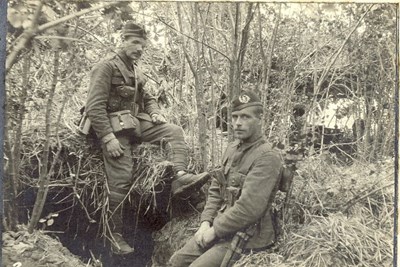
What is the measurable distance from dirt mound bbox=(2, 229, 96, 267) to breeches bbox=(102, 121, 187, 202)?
48cm

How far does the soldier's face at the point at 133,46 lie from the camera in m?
3.32

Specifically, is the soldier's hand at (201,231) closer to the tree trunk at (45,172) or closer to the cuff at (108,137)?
the cuff at (108,137)

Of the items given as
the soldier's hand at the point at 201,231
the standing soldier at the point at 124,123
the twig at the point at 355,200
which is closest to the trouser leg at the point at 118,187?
the standing soldier at the point at 124,123

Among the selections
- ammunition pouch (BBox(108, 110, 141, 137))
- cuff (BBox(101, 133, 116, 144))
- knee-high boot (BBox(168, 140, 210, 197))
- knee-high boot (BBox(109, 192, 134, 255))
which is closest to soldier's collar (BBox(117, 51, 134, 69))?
ammunition pouch (BBox(108, 110, 141, 137))

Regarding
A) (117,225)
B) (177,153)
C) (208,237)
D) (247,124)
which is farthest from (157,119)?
(208,237)

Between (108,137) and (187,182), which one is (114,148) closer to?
(108,137)

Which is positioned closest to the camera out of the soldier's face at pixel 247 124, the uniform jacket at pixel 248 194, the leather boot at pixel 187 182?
the uniform jacket at pixel 248 194

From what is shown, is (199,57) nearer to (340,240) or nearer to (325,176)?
(325,176)

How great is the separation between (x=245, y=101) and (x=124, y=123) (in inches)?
32.5

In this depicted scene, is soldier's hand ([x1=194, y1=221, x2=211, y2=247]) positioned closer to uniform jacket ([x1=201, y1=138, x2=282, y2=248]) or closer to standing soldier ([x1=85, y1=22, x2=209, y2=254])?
uniform jacket ([x1=201, y1=138, x2=282, y2=248])

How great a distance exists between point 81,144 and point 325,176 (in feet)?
5.60

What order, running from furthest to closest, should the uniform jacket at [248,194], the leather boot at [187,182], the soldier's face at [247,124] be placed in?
the leather boot at [187,182]
the soldier's face at [247,124]
the uniform jacket at [248,194]

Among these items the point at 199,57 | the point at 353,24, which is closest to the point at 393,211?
the point at 353,24

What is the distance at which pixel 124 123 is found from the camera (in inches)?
130
